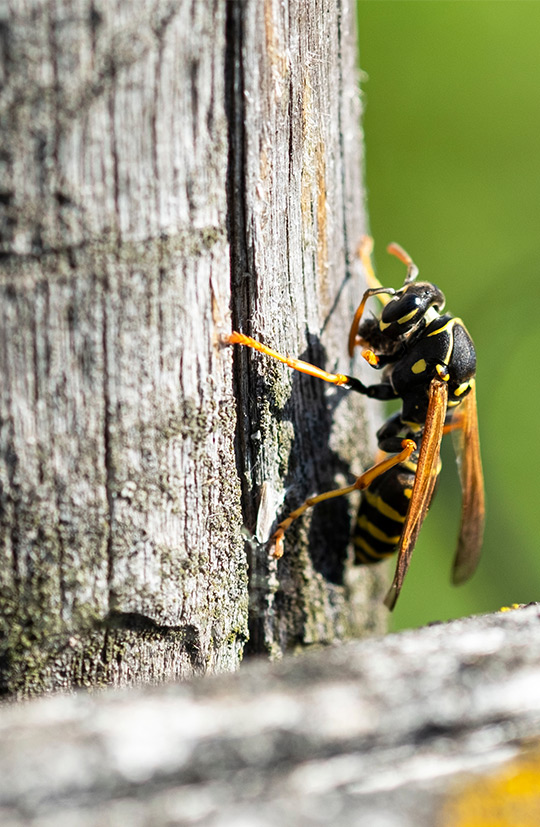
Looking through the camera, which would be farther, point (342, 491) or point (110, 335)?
point (342, 491)

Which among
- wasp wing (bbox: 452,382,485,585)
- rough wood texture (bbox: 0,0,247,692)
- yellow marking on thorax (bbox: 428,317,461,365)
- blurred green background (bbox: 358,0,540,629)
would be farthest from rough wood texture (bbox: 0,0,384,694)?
blurred green background (bbox: 358,0,540,629)

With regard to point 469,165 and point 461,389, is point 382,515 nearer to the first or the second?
point 461,389

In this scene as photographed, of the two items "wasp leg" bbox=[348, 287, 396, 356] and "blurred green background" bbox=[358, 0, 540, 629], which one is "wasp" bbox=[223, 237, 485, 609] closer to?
"wasp leg" bbox=[348, 287, 396, 356]

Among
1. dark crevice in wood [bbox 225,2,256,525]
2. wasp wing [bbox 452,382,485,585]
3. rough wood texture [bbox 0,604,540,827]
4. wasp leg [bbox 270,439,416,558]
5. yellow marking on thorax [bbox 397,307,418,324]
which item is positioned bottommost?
wasp wing [bbox 452,382,485,585]

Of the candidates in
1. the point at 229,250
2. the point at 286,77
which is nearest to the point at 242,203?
the point at 229,250

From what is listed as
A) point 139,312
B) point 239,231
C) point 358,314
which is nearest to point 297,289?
point 239,231

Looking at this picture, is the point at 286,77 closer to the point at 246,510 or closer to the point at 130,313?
the point at 130,313
